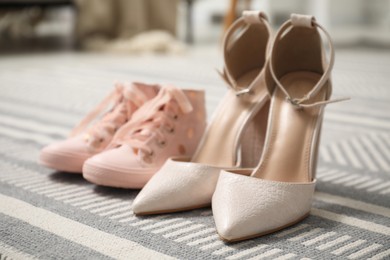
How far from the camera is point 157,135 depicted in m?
0.87

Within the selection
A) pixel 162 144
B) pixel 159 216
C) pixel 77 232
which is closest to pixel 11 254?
pixel 77 232

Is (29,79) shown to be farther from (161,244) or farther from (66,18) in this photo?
(66,18)

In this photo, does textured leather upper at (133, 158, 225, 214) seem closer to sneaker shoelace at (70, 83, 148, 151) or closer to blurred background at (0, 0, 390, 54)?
sneaker shoelace at (70, 83, 148, 151)

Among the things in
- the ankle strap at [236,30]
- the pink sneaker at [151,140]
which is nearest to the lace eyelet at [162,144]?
the pink sneaker at [151,140]

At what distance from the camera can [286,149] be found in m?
0.83

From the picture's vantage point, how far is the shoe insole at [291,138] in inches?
32.0

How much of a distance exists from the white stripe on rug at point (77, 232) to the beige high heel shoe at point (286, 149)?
0.33 feet

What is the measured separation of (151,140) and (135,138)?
3cm

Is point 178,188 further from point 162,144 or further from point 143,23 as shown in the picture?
point 143,23

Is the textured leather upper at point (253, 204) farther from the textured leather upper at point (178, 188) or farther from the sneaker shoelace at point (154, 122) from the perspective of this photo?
the sneaker shoelace at point (154, 122)

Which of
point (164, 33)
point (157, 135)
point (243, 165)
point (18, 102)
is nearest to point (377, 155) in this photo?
point (243, 165)

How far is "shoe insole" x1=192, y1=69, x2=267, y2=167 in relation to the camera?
0.86 m

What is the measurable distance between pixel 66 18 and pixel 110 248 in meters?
4.02

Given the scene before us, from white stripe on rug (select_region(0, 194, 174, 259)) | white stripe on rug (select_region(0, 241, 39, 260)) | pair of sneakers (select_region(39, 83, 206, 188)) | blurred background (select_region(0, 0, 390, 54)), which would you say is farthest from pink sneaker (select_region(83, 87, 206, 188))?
blurred background (select_region(0, 0, 390, 54))
